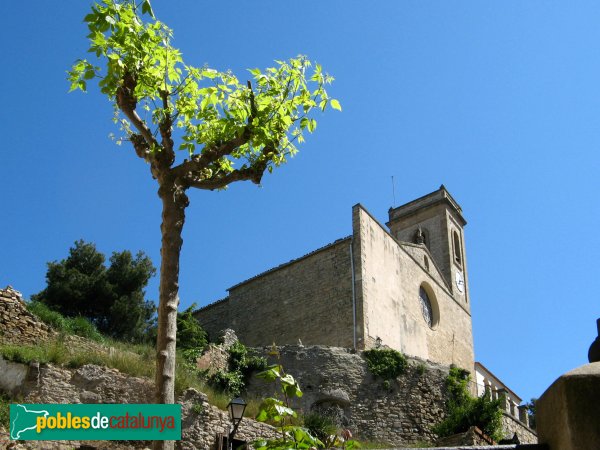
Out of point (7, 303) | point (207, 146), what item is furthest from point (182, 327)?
point (207, 146)

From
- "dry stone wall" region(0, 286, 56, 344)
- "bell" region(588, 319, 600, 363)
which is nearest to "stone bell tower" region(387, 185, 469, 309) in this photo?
"dry stone wall" region(0, 286, 56, 344)

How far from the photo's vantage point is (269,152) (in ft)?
27.7

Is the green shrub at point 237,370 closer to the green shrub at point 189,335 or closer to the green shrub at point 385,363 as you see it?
the green shrub at point 189,335

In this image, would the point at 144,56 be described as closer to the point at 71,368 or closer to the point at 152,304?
the point at 71,368

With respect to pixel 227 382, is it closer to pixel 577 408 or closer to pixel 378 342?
pixel 378 342

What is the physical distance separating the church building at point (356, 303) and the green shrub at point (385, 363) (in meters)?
1.28

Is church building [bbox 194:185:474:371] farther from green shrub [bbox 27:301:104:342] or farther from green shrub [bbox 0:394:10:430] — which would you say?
green shrub [bbox 0:394:10:430]

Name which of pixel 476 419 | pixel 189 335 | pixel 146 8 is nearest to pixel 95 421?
pixel 146 8

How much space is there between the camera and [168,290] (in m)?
7.10

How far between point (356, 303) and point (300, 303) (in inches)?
97.5

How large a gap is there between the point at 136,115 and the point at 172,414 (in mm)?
3399

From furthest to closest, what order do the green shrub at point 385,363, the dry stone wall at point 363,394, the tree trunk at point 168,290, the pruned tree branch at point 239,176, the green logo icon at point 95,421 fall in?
1. the green shrub at point 385,363
2. the dry stone wall at point 363,394
3. the pruned tree branch at point 239,176
4. the tree trunk at point 168,290
5. the green logo icon at point 95,421

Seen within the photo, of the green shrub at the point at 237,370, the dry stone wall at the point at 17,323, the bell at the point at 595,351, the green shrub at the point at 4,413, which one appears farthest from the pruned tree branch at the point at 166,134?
the green shrub at the point at 237,370

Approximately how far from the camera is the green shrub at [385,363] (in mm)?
20625
